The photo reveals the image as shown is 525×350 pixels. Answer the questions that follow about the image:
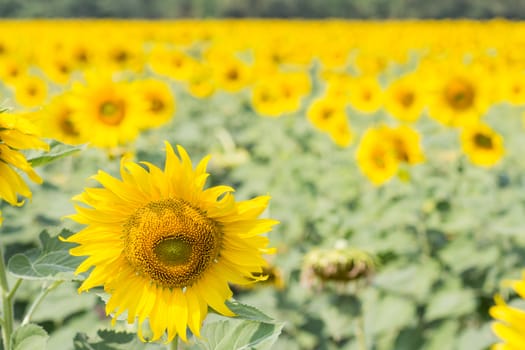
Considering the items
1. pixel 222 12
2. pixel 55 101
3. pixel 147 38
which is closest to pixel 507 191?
pixel 55 101

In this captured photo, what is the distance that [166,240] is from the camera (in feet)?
3.73

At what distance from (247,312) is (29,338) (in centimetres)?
36

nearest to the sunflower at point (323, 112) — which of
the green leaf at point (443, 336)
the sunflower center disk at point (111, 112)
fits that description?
the sunflower center disk at point (111, 112)

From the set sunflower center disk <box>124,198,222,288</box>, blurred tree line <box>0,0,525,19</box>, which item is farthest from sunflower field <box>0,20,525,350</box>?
blurred tree line <box>0,0,525,19</box>

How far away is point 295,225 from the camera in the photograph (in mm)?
3434

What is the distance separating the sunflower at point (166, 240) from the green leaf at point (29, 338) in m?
0.13

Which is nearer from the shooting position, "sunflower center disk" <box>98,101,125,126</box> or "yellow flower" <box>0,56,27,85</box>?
"sunflower center disk" <box>98,101,125,126</box>

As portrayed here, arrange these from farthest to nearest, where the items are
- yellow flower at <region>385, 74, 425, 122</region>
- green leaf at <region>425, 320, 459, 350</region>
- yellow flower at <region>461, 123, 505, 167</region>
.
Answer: yellow flower at <region>385, 74, 425, 122</region> < yellow flower at <region>461, 123, 505, 167</region> < green leaf at <region>425, 320, 459, 350</region>

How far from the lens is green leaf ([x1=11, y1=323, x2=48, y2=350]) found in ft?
3.67

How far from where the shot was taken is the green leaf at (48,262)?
1.19 m

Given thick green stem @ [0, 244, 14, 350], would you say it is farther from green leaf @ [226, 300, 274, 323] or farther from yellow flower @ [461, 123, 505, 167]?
yellow flower @ [461, 123, 505, 167]

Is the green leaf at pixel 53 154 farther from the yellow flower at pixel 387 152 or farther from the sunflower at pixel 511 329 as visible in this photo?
the yellow flower at pixel 387 152

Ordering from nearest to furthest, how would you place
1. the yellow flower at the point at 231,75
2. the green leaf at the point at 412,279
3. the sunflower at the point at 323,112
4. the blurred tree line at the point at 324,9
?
1. the green leaf at the point at 412,279
2. the sunflower at the point at 323,112
3. the yellow flower at the point at 231,75
4. the blurred tree line at the point at 324,9

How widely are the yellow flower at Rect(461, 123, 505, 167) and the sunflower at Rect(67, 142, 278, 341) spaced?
2.97 meters
